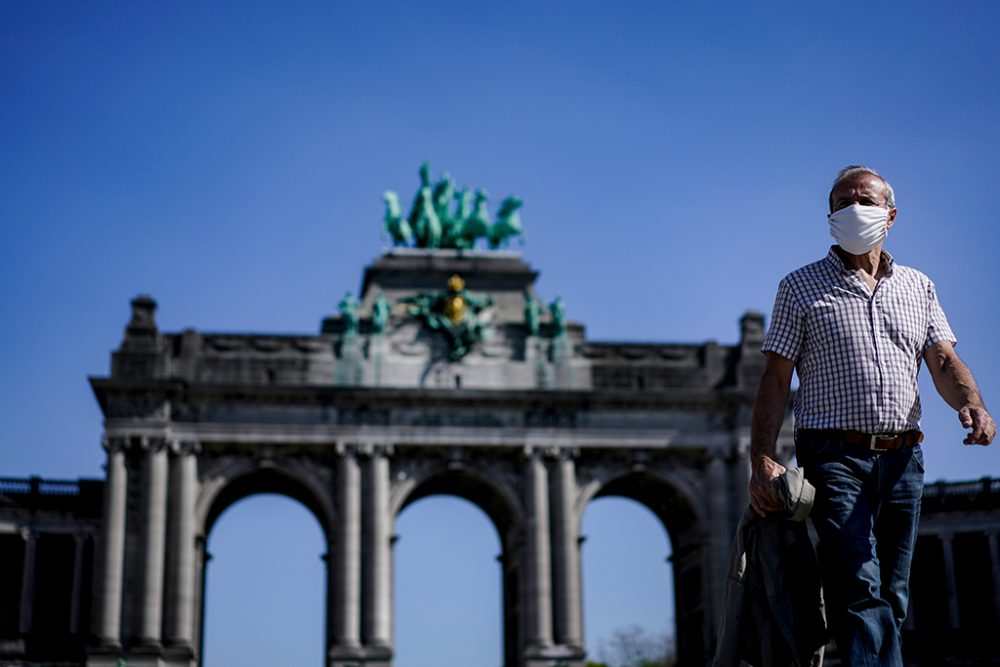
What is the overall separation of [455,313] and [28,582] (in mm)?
20180

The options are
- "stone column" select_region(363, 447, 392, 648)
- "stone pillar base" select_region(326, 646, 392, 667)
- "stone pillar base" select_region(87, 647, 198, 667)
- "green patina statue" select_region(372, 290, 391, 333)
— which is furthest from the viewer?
"green patina statue" select_region(372, 290, 391, 333)

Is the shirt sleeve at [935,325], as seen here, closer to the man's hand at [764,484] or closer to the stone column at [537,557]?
the man's hand at [764,484]

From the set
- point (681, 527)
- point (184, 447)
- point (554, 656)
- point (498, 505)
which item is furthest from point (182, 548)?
point (681, 527)

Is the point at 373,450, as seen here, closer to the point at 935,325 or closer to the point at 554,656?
the point at 554,656

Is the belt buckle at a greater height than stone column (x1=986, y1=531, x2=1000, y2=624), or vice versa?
stone column (x1=986, y1=531, x2=1000, y2=624)

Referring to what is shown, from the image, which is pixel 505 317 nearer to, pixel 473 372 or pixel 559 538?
pixel 473 372

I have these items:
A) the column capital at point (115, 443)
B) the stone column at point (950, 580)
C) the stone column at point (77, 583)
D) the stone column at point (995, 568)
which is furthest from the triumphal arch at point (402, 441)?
the stone column at point (995, 568)

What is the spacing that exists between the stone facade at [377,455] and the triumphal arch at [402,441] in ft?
0.27

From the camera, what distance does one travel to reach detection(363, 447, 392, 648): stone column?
61000 millimetres

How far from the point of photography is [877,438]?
372 inches

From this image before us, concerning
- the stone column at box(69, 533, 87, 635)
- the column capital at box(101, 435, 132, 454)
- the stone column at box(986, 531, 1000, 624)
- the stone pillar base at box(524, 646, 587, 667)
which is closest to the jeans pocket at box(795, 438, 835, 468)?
the stone pillar base at box(524, 646, 587, 667)

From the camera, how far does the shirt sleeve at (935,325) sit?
9.79 metres

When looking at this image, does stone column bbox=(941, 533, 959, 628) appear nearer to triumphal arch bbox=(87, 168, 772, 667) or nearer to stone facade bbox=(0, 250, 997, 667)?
stone facade bbox=(0, 250, 997, 667)

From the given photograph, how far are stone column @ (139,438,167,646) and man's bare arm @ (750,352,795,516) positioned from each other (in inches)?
2096
